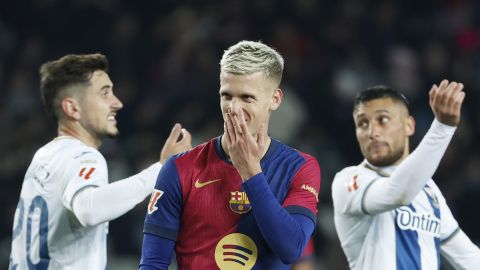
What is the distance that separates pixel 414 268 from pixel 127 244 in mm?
4900

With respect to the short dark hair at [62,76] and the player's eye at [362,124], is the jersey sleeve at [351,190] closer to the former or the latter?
the player's eye at [362,124]

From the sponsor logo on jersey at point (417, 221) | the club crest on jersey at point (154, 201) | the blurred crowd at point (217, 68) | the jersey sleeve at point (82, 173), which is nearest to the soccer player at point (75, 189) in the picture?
the jersey sleeve at point (82, 173)

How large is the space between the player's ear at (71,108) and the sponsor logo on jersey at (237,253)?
1.88 metres

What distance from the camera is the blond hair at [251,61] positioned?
380 centimetres

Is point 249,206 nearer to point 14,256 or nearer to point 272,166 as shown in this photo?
point 272,166

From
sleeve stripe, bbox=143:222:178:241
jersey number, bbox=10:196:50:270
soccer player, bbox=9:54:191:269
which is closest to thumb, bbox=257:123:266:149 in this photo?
sleeve stripe, bbox=143:222:178:241

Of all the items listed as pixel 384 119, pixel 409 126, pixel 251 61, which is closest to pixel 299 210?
pixel 251 61

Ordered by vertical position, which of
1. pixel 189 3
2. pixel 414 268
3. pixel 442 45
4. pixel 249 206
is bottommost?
pixel 414 268

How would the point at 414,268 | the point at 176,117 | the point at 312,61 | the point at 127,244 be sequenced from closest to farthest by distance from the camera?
the point at 414,268 < the point at 127,244 < the point at 176,117 < the point at 312,61

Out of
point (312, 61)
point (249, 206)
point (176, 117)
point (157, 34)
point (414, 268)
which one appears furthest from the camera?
point (157, 34)

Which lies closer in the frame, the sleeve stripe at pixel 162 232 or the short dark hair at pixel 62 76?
the sleeve stripe at pixel 162 232

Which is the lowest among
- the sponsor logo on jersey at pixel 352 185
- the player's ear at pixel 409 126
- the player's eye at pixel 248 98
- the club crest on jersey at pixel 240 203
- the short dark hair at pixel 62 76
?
the club crest on jersey at pixel 240 203

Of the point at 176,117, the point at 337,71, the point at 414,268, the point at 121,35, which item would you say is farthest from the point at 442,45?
the point at 414,268

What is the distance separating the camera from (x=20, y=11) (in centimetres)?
1224
